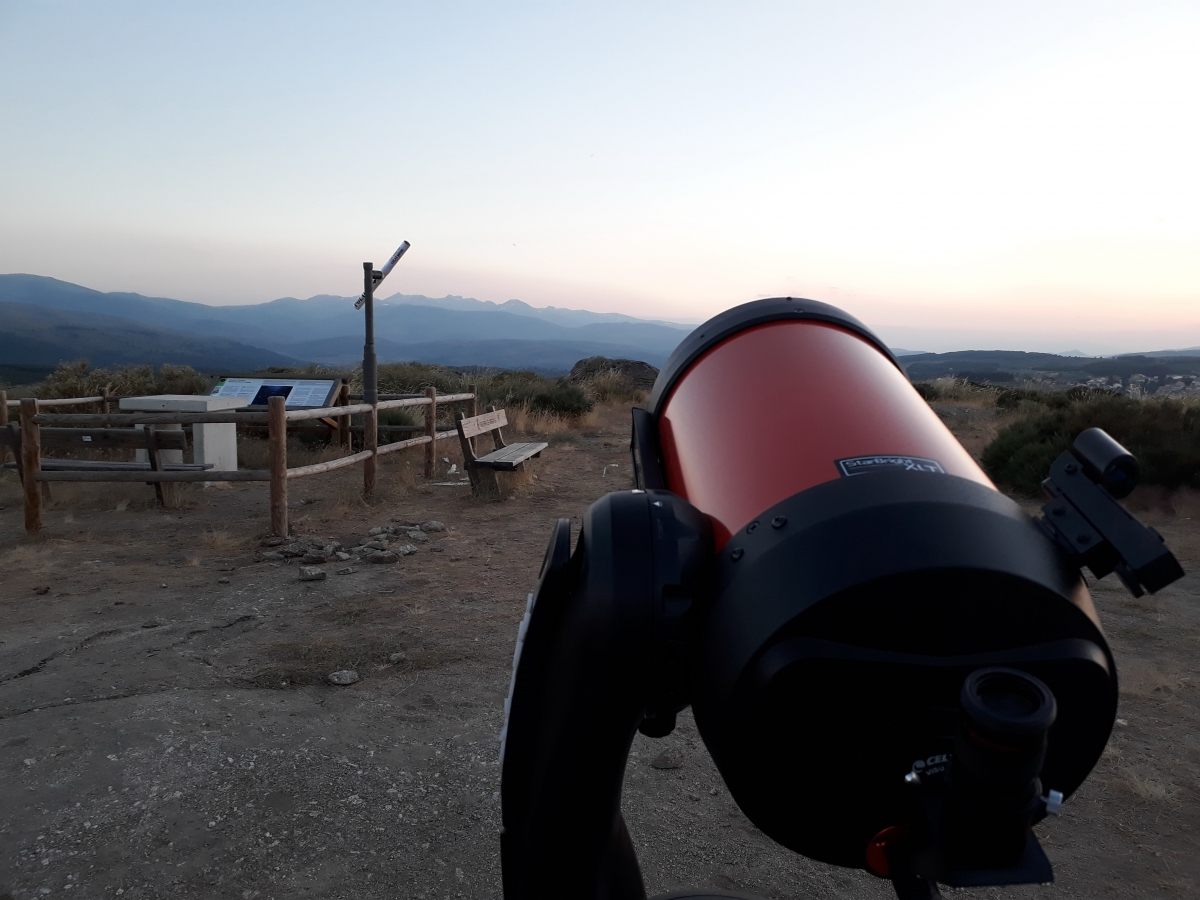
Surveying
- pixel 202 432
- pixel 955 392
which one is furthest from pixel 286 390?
pixel 955 392

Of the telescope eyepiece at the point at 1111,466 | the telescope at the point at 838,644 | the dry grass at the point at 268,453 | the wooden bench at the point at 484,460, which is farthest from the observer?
the dry grass at the point at 268,453

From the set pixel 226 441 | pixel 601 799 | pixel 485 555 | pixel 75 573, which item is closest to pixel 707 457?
pixel 601 799

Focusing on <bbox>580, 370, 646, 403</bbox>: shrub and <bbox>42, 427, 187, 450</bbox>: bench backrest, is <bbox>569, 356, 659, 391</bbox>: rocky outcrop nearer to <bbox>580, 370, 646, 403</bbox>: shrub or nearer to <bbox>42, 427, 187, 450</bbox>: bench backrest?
<bbox>580, 370, 646, 403</bbox>: shrub

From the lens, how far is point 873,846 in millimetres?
1014

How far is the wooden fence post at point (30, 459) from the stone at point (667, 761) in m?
5.38

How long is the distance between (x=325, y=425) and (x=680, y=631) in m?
10.2

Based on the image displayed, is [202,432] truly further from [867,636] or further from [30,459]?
[867,636]

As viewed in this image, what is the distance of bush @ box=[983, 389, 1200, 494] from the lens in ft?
24.4

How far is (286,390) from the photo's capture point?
10.1 meters

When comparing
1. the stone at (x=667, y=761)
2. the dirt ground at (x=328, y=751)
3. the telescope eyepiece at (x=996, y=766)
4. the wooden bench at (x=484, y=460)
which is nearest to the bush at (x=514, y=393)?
the wooden bench at (x=484, y=460)

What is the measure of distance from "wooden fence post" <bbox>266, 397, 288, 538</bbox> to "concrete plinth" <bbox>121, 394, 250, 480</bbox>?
8.95 feet

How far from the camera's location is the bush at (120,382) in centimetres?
1252

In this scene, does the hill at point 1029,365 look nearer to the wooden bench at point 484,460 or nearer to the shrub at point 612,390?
the shrub at point 612,390

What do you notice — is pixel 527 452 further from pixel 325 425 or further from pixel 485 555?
pixel 325 425
